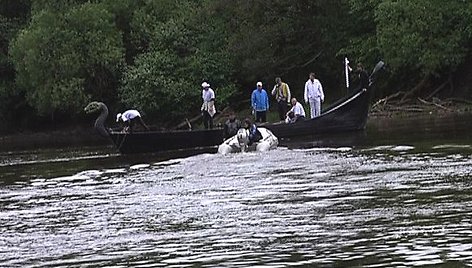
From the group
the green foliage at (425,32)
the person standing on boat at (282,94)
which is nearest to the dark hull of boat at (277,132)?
the person standing on boat at (282,94)

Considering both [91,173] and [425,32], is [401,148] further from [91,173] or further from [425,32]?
[425,32]

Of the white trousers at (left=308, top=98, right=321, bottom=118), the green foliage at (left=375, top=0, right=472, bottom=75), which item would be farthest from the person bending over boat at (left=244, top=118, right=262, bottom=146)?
the green foliage at (left=375, top=0, right=472, bottom=75)

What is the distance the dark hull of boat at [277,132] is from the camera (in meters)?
32.8

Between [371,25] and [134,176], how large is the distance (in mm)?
29771

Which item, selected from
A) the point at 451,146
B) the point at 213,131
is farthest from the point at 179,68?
the point at 451,146

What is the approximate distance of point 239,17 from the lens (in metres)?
53.8

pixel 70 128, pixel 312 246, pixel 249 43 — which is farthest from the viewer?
pixel 70 128

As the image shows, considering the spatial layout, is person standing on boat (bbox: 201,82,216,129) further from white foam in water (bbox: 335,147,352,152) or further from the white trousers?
white foam in water (bbox: 335,147,352,152)

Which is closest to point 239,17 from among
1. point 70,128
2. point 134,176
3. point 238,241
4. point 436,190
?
point 70,128

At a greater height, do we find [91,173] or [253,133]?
[253,133]

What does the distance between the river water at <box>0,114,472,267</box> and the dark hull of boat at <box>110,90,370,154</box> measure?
4043 mm

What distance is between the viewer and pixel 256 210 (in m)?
16.7

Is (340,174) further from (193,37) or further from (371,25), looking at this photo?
(193,37)

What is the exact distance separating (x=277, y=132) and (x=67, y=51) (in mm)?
26581
